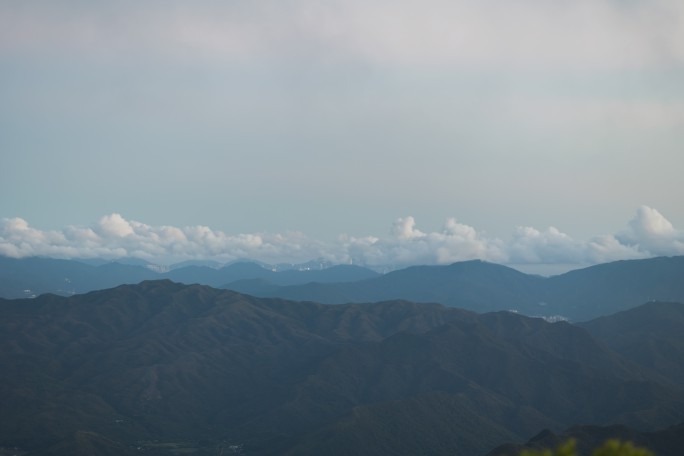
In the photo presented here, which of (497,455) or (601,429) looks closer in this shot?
(497,455)

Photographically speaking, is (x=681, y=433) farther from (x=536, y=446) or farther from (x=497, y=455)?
(x=497, y=455)

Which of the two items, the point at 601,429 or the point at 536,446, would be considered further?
the point at 601,429

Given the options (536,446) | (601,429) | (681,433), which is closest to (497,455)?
(536,446)

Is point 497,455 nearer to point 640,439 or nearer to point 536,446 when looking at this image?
point 536,446

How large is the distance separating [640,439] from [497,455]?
42355 millimetres

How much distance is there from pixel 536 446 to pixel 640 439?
103ft

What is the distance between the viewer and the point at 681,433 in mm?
181375

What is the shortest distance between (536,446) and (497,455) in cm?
1108

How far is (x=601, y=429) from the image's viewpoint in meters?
183

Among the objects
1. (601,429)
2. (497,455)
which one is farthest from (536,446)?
(601,429)

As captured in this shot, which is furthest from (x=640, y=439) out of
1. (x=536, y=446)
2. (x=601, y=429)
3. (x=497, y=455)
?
(x=497, y=455)

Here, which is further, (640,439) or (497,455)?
(640,439)

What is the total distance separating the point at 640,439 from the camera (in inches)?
7052

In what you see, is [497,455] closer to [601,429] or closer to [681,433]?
[601,429]
